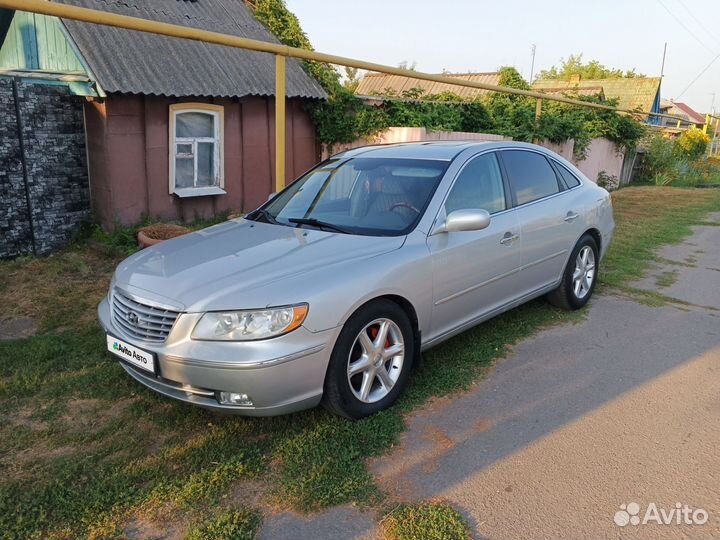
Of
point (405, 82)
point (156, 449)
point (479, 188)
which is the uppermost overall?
point (405, 82)

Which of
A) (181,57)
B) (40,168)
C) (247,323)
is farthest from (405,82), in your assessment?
(247,323)

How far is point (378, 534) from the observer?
261cm

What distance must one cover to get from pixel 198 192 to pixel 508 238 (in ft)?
19.7

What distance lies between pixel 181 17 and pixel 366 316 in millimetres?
8662

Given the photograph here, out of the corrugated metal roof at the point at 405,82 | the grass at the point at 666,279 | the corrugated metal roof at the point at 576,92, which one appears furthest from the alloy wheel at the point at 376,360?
the corrugated metal roof at the point at 405,82

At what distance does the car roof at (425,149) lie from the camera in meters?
4.47

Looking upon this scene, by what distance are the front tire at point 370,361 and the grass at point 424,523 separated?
75cm

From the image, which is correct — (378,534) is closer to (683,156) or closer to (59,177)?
(59,177)

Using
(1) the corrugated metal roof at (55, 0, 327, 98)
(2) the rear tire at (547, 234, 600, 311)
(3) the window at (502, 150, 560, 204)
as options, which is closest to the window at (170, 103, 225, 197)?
(1) the corrugated metal roof at (55, 0, 327, 98)

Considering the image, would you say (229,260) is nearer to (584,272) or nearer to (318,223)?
(318,223)

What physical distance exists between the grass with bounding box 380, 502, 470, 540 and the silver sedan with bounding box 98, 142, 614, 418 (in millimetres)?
771

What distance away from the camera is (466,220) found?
3797 mm

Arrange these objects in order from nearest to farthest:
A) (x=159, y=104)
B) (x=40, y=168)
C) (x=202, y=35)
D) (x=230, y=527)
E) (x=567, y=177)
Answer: (x=230, y=527), (x=202, y=35), (x=567, y=177), (x=40, y=168), (x=159, y=104)
